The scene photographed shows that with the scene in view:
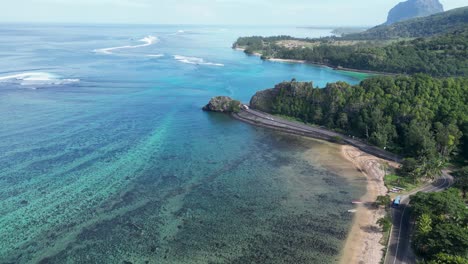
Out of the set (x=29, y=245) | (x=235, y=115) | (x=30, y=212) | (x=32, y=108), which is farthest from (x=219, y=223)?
(x=32, y=108)

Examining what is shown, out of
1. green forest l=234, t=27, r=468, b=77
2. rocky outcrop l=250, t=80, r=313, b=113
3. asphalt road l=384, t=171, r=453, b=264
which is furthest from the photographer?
green forest l=234, t=27, r=468, b=77

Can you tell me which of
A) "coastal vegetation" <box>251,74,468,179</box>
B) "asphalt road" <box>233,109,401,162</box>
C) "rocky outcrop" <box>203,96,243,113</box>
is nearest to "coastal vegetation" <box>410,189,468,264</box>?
"coastal vegetation" <box>251,74,468,179</box>

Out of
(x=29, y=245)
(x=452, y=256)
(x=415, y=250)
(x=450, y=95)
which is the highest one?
(x=450, y=95)

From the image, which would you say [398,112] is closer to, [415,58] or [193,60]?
[415,58]

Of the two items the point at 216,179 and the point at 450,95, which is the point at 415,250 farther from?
the point at 450,95

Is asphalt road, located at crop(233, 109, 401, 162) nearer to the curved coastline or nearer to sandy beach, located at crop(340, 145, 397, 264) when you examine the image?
the curved coastline

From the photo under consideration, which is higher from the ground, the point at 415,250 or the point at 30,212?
the point at 415,250

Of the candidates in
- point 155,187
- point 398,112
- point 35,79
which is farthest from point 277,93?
point 35,79

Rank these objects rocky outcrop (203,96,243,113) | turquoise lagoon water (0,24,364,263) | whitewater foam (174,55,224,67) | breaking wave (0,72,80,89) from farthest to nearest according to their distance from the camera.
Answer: whitewater foam (174,55,224,67), breaking wave (0,72,80,89), rocky outcrop (203,96,243,113), turquoise lagoon water (0,24,364,263)
